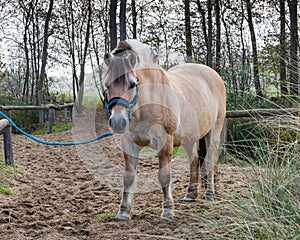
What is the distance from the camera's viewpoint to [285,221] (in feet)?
5.67

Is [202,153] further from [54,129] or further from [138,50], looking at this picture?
[54,129]

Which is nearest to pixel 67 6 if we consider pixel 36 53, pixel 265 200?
pixel 36 53

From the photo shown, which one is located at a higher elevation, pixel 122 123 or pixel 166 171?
pixel 122 123

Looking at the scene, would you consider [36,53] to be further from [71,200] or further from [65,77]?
[71,200]

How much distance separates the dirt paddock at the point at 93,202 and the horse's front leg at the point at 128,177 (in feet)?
0.36

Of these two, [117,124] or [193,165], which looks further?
[193,165]

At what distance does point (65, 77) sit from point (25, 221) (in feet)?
62.9

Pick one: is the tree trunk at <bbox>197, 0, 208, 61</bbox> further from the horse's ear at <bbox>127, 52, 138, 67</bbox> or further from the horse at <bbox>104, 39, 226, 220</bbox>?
the horse's ear at <bbox>127, 52, 138, 67</bbox>

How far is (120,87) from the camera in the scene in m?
2.58

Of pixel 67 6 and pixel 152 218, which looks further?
pixel 67 6

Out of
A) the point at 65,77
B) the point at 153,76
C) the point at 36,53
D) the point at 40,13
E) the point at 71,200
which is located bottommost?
the point at 71,200

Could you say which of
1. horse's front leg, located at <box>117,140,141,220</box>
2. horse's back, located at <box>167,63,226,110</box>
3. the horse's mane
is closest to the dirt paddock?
horse's front leg, located at <box>117,140,141,220</box>

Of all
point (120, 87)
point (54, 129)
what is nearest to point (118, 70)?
point (120, 87)

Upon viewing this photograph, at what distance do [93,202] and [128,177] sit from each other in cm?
73
